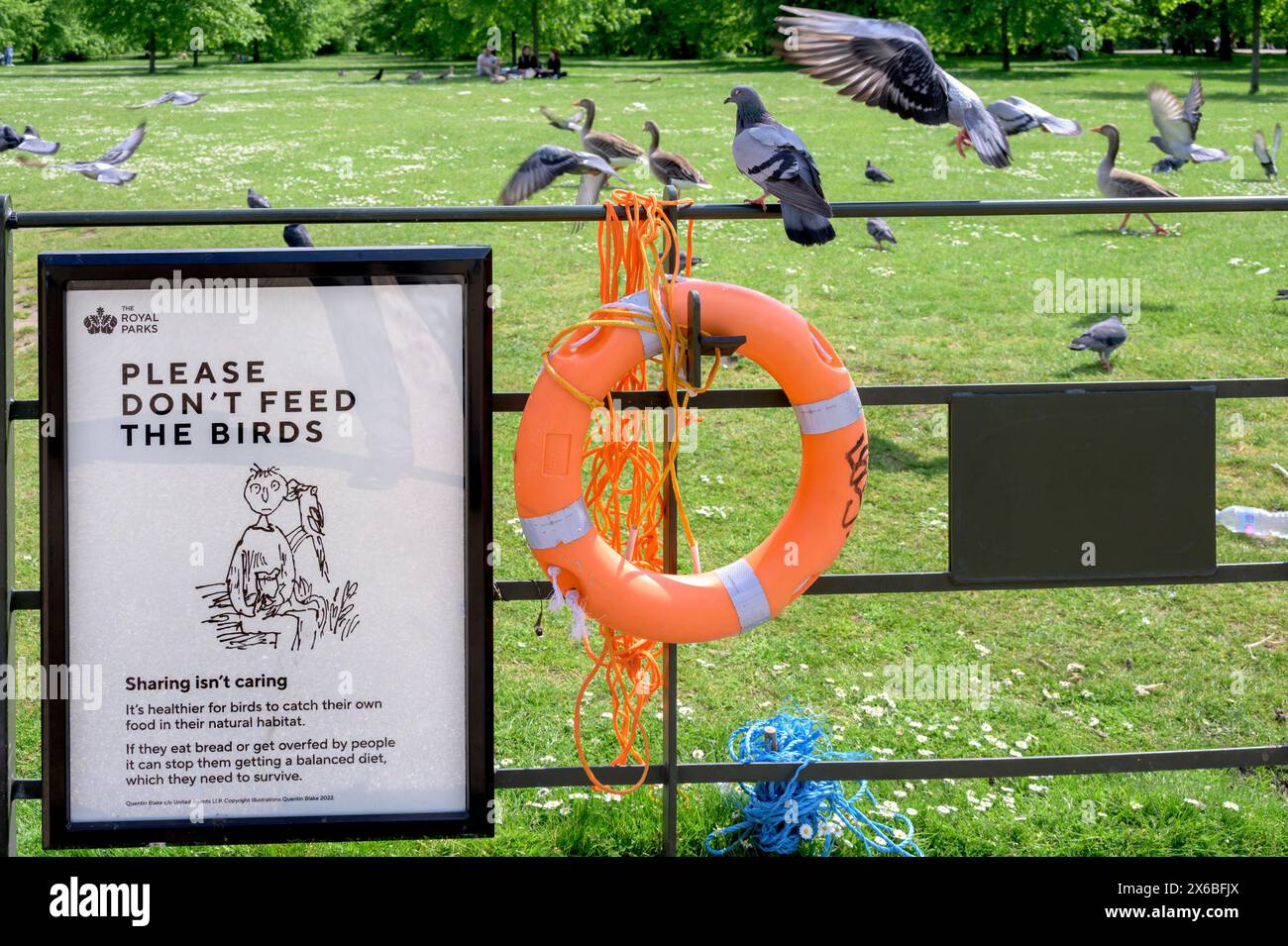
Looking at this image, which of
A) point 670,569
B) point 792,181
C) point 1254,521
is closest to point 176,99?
point 1254,521

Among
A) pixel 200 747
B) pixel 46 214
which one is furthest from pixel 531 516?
pixel 46 214

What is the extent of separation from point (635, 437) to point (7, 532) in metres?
1.46

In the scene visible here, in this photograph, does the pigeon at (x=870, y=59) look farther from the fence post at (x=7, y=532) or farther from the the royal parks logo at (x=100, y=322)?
the fence post at (x=7, y=532)

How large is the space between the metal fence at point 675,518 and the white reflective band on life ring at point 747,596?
0.16 meters

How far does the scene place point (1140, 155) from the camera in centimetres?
1819

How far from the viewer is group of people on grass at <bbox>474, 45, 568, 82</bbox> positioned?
121ft

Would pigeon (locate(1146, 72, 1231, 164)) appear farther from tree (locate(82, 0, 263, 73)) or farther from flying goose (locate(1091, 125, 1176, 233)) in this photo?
tree (locate(82, 0, 263, 73))

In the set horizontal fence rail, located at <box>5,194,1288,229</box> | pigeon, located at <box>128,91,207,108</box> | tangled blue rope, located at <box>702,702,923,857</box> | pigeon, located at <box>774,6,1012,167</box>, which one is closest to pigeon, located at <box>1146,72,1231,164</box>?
pigeon, located at <box>774,6,1012,167</box>

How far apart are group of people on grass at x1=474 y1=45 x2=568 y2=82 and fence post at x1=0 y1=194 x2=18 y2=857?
33.5 m

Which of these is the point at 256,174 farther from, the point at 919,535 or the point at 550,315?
the point at 919,535

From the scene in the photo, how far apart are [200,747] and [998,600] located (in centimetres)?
371

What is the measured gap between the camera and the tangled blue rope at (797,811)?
3.73 meters

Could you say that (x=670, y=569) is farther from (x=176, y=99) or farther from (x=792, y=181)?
(x=176, y=99)

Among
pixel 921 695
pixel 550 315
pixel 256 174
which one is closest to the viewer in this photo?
pixel 921 695
